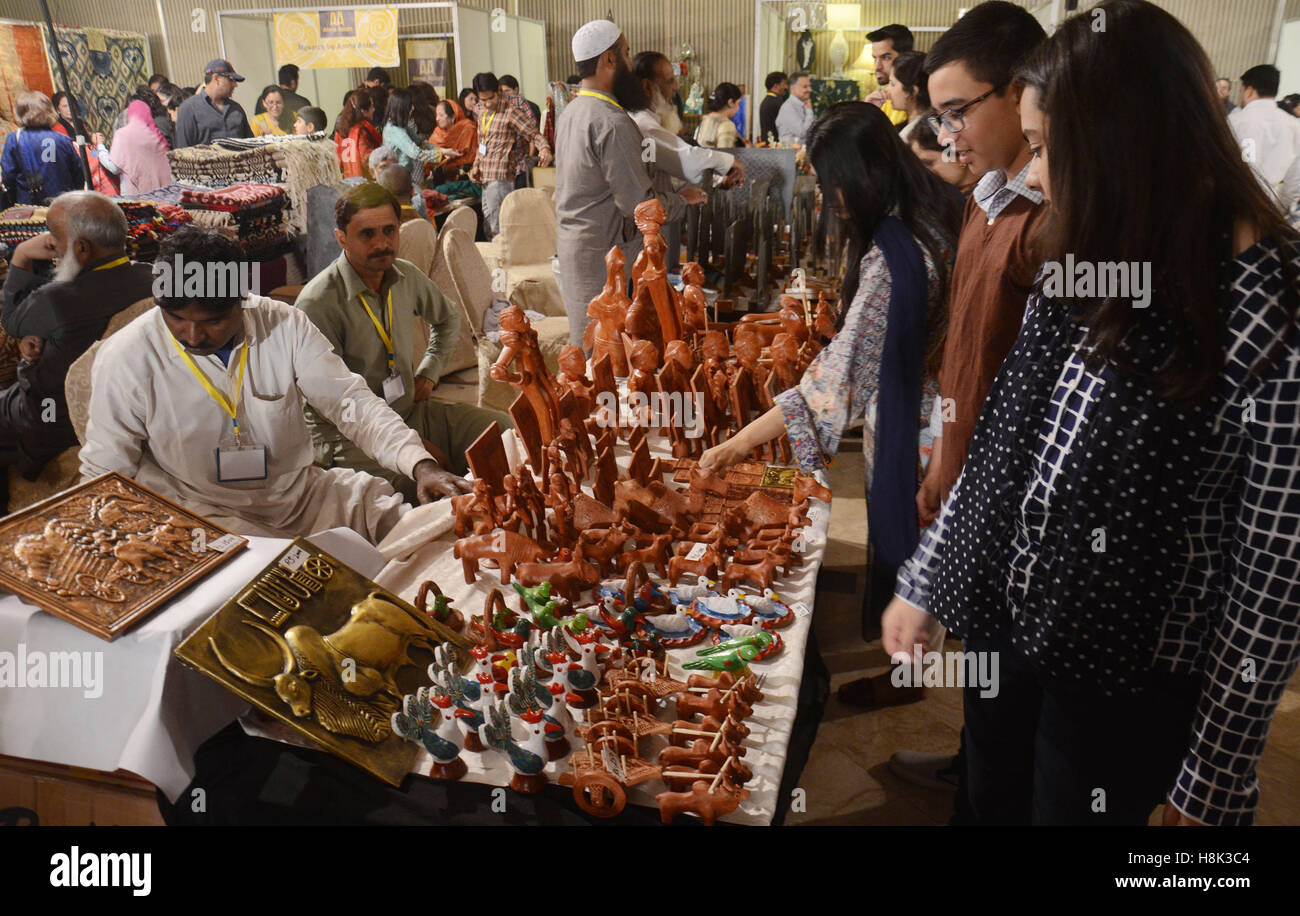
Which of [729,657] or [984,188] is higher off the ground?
[984,188]

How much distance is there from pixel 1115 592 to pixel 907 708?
1.67 metres

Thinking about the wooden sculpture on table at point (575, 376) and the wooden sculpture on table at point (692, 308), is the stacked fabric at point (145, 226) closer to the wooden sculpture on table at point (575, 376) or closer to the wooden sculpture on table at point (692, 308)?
the wooden sculpture on table at point (692, 308)

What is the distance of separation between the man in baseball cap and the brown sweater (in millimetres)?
6261

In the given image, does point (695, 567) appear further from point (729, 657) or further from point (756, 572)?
point (729, 657)

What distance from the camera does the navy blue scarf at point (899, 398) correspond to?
1.94 m

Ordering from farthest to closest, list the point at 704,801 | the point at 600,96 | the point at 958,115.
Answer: the point at 600,96, the point at 958,115, the point at 704,801

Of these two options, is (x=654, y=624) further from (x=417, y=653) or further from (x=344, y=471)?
(x=344, y=471)

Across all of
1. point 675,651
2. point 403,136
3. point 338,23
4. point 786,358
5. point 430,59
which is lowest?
point 675,651

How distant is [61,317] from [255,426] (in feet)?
3.76

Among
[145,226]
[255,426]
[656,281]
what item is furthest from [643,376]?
[145,226]

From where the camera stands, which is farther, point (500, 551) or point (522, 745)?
point (500, 551)

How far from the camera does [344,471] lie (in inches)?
101

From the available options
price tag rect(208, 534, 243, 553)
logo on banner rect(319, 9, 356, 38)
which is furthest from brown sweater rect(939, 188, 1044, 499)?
logo on banner rect(319, 9, 356, 38)

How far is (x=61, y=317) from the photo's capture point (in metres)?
2.97
